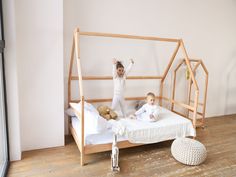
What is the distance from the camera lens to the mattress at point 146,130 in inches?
92.4

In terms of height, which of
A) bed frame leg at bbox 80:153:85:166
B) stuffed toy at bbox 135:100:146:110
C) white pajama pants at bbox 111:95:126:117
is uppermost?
white pajama pants at bbox 111:95:126:117

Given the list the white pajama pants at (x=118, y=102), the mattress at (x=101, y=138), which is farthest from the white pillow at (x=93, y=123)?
the white pajama pants at (x=118, y=102)

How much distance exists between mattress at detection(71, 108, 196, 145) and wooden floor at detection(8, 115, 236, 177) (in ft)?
0.71

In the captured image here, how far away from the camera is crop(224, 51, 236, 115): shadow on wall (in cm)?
423

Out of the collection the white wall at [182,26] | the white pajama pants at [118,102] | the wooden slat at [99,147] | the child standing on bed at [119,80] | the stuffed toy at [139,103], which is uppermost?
the white wall at [182,26]

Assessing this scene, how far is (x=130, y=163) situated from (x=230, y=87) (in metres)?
3.08

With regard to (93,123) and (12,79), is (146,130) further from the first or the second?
(12,79)

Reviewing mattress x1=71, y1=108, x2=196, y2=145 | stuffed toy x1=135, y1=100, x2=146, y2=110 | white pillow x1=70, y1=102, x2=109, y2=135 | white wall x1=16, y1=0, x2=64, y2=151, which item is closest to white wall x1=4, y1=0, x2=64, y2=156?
white wall x1=16, y1=0, x2=64, y2=151

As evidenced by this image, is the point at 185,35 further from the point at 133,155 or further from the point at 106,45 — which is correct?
the point at 133,155

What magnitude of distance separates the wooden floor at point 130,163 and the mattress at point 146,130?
0.71 ft

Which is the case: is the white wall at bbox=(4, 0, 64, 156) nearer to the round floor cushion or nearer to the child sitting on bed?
the child sitting on bed

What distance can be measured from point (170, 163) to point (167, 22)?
223cm

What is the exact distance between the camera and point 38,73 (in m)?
2.43

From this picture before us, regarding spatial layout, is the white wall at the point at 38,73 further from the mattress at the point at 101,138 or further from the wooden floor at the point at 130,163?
the mattress at the point at 101,138
